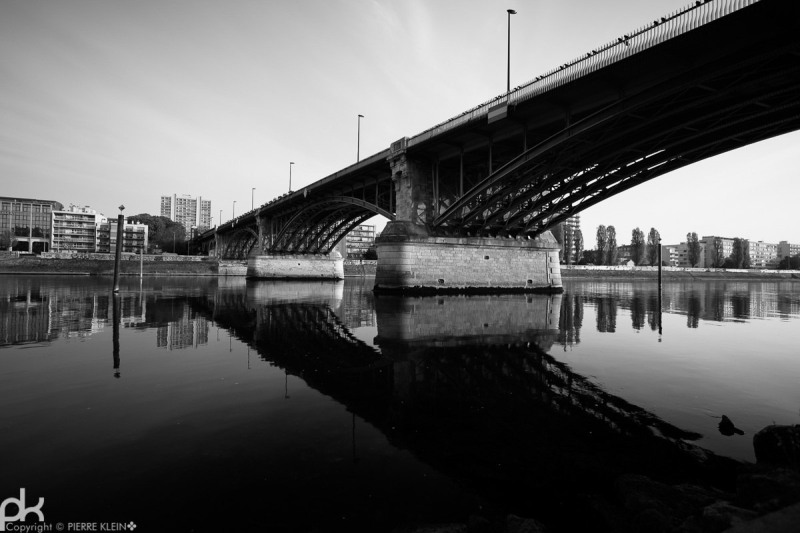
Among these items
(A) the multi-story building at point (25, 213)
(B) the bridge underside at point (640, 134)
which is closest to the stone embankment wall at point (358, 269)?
(B) the bridge underside at point (640, 134)

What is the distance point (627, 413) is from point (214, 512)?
224 inches

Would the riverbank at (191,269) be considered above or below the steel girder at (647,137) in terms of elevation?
below

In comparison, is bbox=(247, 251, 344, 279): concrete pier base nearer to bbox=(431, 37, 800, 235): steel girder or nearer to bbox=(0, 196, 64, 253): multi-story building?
bbox=(431, 37, 800, 235): steel girder

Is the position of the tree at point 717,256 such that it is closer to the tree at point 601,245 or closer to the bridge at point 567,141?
the tree at point 601,245

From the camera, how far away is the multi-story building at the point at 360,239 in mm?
172125

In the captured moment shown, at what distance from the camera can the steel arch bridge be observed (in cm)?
1488

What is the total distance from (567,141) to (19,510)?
23497 mm

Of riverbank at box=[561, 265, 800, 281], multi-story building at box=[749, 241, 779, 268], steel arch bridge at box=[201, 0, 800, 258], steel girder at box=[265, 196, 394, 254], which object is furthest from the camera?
multi-story building at box=[749, 241, 779, 268]

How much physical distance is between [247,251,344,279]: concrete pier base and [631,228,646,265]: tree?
98.4m

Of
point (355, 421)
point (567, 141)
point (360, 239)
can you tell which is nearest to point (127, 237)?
point (360, 239)

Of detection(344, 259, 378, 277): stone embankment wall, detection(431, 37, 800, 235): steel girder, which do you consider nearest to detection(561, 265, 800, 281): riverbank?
detection(344, 259, 378, 277): stone embankment wall

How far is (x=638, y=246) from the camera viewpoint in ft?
397

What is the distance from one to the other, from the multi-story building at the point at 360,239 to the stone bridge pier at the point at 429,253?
135 metres

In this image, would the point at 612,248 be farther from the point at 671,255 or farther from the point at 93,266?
the point at 93,266
